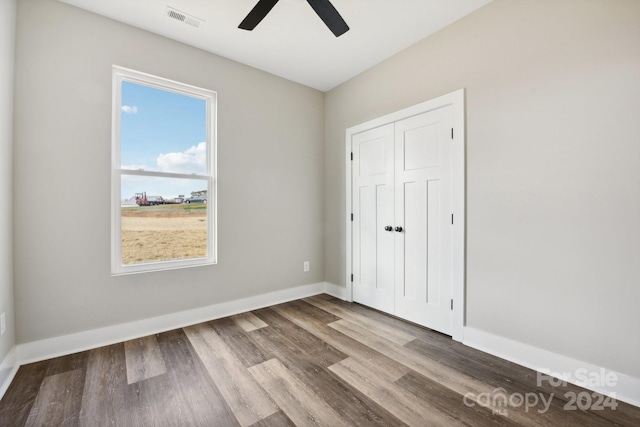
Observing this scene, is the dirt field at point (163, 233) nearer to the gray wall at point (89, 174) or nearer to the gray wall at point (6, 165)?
the gray wall at point (89, 174)

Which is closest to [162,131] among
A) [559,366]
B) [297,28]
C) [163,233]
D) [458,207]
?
[163,233]

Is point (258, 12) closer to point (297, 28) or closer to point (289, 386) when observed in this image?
point (297, 28)

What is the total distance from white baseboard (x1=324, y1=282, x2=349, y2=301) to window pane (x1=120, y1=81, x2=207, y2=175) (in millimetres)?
2191

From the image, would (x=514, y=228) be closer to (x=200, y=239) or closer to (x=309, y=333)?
(x=309, y=333)

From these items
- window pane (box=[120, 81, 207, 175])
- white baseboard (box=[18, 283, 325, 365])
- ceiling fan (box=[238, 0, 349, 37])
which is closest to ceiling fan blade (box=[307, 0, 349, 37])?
ceiling fan (box=[238, 0, 349, 37])

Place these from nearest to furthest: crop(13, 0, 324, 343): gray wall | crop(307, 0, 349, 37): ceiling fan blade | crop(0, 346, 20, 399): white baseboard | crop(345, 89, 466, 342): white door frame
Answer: crop(0, 346, 20, 399): white baseboard
crop(307, 0, 349, 37): ceiling fan blade
crop(13, 0, 324, 343): gray wall
crop(345, 89, 466, 342): white door frame

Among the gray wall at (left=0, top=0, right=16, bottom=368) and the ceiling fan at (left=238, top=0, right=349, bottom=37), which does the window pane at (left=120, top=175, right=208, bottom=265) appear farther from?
the ceiling fan at (left=238, top=0, right=349, bottom=37)

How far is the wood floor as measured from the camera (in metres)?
1.56

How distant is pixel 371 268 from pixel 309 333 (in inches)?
42.8

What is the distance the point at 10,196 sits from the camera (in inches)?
79.9

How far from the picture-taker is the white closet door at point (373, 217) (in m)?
3.08

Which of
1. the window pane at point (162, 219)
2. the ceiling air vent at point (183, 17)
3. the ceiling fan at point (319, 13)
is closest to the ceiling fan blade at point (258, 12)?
the ceiling fan at point (319, 13)

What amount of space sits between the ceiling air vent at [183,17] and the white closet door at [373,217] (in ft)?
6.52

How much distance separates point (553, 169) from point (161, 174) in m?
3.30
